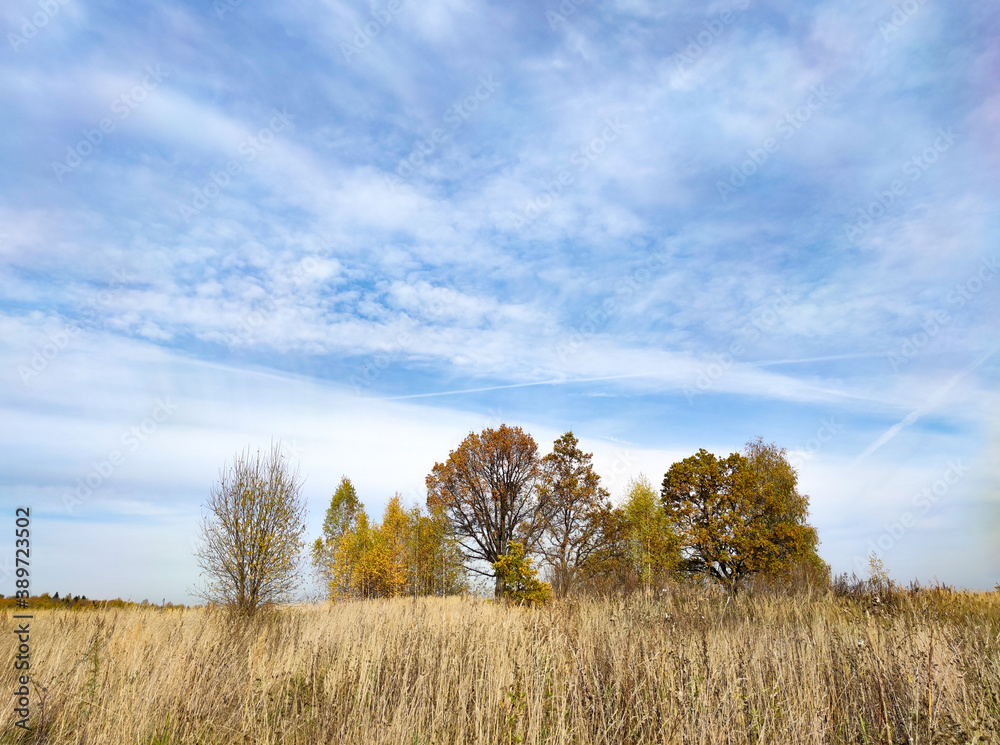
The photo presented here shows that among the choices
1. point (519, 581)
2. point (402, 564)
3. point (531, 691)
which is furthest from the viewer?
point (402, 564)

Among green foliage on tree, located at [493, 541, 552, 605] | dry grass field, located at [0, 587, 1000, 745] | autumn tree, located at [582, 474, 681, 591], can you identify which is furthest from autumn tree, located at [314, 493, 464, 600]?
dry grass field, located at [0, 587, 1000, 745]

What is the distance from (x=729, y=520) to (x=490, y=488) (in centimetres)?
1248

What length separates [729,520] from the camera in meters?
26.3

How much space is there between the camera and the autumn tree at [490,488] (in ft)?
97.7

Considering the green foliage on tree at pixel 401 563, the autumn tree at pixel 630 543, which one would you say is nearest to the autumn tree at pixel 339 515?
the green foliage on tree at pixel 401 563

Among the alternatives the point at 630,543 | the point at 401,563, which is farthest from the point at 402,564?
the point at 630,543

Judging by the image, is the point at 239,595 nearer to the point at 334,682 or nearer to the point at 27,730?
the point at 27,730

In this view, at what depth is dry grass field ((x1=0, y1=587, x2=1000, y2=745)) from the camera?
487 centimetres

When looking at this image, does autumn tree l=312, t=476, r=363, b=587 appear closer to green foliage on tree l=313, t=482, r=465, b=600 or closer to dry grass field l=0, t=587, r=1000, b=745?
green foliage on tree l=313, t=482, r=465, b=600

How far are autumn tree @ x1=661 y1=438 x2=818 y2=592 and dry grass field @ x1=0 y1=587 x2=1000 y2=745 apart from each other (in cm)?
1786

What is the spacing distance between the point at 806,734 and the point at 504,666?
2851 mm

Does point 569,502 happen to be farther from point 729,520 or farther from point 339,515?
point 339,515

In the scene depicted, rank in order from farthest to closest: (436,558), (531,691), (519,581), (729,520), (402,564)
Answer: (402,564)
(436,558)
(729,520)
(519,581)
(531,691)

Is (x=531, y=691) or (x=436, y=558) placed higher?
(x=531, y=691)
